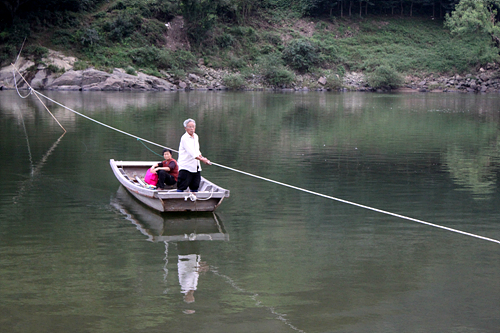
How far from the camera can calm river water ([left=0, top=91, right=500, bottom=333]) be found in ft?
21.7

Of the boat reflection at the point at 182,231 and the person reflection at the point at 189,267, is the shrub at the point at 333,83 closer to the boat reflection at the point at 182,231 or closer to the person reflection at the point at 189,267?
the boat reflection at the point at 182,231

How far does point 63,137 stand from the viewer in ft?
71.5

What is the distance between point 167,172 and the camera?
12.4 metres

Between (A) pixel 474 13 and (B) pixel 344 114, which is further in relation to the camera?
(A) pixel 474 13

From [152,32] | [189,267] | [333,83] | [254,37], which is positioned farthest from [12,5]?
[189,267]

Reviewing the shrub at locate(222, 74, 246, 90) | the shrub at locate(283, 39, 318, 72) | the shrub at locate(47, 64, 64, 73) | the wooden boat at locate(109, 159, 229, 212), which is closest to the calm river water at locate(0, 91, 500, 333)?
the wooden boat at locate(109, 159, 229, 212)

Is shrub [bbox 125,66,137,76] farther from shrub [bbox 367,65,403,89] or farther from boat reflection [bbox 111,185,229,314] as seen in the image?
boat reflection [bbox 111,185,229,314]

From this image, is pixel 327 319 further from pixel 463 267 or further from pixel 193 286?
pixel 463 267

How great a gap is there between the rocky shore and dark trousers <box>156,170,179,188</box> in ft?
151

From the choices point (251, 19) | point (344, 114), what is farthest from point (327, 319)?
point (251, 19)

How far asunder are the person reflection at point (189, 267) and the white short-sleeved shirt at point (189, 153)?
230cm

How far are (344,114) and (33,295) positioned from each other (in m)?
28.5

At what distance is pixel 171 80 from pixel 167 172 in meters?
51.9

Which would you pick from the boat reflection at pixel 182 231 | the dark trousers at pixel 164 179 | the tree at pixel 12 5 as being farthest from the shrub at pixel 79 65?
the dark trousers at pixel 164 179
